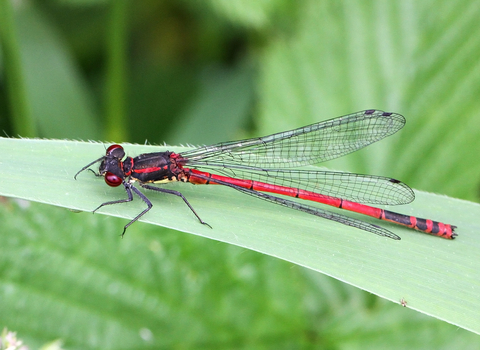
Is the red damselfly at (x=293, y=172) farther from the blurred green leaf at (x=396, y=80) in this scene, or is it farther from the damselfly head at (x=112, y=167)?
the blurred green leaf at (x=396, y=80)

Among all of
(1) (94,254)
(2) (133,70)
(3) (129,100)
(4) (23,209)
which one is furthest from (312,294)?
(2) (133,70)

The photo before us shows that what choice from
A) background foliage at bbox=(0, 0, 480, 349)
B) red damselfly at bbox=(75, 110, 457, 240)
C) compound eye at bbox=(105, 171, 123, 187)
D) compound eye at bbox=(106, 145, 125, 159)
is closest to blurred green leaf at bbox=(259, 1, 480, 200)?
background foliage at bbox=(0, 0, 480, 349)

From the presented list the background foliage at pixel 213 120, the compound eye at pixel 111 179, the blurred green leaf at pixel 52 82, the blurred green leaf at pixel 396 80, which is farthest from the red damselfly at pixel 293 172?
the blurred green leaf at pixel 52 82

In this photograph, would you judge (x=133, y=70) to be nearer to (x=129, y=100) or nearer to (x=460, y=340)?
(x=129, y=100)

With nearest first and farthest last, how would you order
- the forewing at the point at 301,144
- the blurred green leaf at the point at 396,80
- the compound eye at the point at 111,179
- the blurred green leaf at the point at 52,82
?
1. the compound eye at the point at 111,179
2. the forewing at the point at 301,144
3. the blurred green leaf at the point at 396,80
4. the blurred green leaf at the point at 52,82

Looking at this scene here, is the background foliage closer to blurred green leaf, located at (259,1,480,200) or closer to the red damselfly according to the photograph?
blurred green leaf, located at (259,1,480,200)

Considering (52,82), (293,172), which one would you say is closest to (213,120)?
(52,82)

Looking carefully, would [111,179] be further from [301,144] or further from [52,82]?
[52,82]
